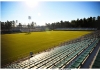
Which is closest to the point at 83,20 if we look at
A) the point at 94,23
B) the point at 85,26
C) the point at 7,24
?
the point at 85,26

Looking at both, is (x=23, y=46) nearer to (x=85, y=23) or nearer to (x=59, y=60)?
(x=59, y=60)

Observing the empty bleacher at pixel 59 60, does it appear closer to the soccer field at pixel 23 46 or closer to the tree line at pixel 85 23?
the soccer field at pixel 23 46

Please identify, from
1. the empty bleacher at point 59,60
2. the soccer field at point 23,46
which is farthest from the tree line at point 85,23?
the empty bleacher at point 59,60

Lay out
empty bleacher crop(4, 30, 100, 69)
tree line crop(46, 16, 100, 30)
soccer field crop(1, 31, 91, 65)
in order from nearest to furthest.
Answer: empty bleacher crop(4, 30, 100, 69)
soccer field crop(1, 31, 91, 65)
tree line crop(46, 16, 100, 30)

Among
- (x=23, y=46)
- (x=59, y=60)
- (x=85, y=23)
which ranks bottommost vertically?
(x=23, y=46)

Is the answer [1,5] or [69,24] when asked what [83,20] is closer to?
[69,24]

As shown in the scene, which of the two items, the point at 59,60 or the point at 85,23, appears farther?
the point at 85,23

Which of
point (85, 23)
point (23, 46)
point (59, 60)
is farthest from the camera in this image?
point (85, 23)

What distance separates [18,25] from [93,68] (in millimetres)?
79734

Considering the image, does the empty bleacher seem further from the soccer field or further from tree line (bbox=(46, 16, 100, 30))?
tree line (bbox=(46, 16, 100, 30))

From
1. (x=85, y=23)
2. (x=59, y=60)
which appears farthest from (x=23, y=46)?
(x=85, y=23)

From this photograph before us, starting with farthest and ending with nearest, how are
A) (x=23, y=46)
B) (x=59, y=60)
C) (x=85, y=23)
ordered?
(x=85, y=23) < (x=23, y=46) < (x=59, y=60)

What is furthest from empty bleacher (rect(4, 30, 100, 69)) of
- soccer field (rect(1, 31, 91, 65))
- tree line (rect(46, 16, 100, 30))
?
tree line (rect(46, 16, 100, 30))

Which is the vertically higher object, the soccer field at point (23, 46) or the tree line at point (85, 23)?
the tree line at point (85, 23)
